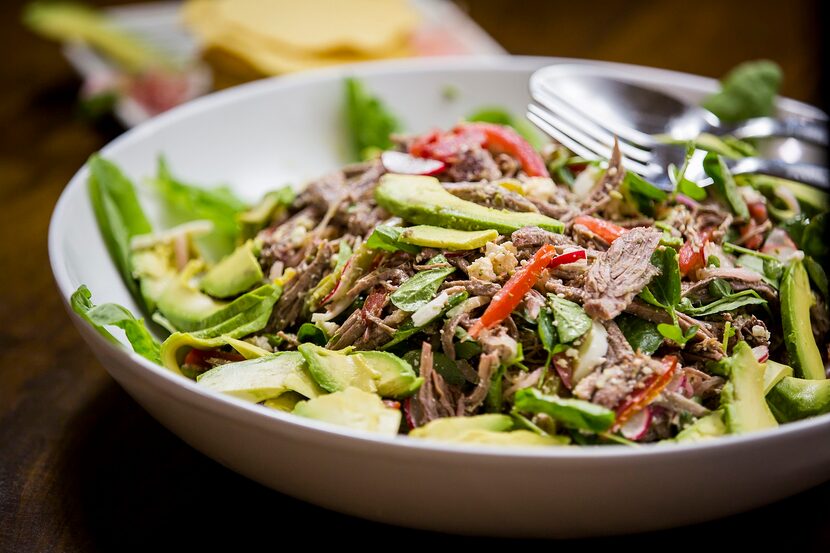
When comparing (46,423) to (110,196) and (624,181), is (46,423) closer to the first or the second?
(110,196)

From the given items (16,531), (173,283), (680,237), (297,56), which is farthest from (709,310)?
(297,56)

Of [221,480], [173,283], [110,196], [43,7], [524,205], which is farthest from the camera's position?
[43,7]

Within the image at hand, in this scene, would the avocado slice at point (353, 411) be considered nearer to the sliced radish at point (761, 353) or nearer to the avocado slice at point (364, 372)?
the avocado slice at point (364, 372)

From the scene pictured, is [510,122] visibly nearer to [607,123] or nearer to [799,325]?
[607,123]

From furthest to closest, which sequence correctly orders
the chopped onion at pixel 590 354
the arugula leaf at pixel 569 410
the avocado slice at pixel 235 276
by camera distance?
the avocado slice at pixel 235 276 < the chopped onion at pixel 590 354 < the arugula leaf at pixel 569 410

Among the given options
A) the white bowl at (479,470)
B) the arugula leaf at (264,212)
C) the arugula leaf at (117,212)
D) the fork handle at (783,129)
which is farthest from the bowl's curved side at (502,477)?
the fork handle at (783,129)

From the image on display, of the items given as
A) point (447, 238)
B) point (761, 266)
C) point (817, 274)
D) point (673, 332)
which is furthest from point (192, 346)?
point (817, 274)

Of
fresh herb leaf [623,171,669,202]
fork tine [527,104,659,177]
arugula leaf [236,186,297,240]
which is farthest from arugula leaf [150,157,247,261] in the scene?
fresh herb leaf [623,171,669,202]
